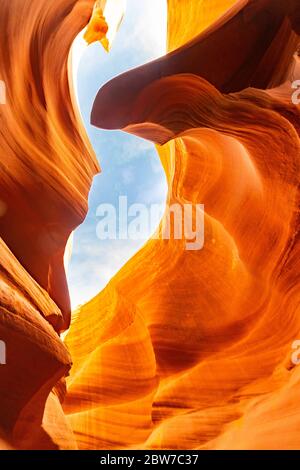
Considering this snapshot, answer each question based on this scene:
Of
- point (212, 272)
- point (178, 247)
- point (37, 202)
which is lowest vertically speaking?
point (212, 272)

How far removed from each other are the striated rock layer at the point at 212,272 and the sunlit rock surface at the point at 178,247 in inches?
0.8

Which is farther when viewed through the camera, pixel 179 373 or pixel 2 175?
pixel 179 373

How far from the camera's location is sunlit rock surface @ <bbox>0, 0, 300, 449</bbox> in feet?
16.0

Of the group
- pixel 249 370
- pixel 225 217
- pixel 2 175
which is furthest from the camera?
pixel 225 217

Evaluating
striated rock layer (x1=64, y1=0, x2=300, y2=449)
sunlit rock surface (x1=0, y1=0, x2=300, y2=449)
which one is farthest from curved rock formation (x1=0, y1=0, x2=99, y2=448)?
striated rock layer (x1=64, y1=0, x2=300, y2=449)

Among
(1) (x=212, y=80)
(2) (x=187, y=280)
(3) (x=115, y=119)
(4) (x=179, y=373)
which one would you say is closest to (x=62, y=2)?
(3) (x=115, y=119)

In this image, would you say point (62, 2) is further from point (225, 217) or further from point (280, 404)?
point (280, 404)

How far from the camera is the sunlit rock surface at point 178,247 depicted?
16.0 feet

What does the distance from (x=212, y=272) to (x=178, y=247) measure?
2.88 ft

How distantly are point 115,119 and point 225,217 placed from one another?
2.73 meters

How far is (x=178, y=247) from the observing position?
27.0 ft

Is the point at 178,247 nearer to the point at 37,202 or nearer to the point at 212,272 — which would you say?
the point at 212,272

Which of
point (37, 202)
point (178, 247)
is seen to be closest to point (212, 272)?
point (178, 247)

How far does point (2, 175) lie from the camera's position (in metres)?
4.82
